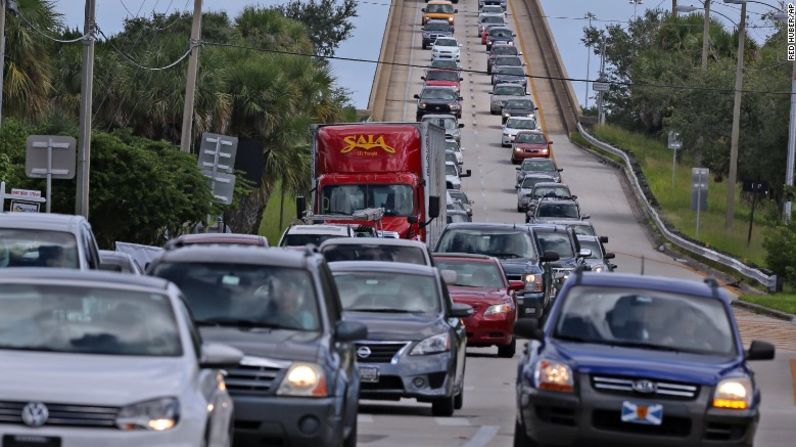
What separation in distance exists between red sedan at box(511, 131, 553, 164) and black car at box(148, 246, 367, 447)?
64242 millimetres

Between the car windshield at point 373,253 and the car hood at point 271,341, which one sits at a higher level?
the car hood at point 271,341

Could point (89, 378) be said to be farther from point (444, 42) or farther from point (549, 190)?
point (444, 42)

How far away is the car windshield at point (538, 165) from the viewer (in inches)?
2867

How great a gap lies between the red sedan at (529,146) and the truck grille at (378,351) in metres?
60.5

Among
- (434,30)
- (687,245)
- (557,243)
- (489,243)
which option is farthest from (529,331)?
(434,30)

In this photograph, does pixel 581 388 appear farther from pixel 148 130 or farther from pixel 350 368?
pixel 148 130

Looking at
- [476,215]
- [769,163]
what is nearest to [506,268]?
[476,215]

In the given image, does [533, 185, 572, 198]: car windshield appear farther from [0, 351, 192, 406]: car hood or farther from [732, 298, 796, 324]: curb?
[0, 351, 192, 406]: car hood

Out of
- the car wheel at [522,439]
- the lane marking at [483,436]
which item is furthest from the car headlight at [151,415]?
the lane marking at [483,436]

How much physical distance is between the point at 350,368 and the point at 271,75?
40347 millimetres

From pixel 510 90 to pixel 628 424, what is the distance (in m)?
80.6

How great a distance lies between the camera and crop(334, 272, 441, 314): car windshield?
19.3 meters

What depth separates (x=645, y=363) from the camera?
14.0 metres

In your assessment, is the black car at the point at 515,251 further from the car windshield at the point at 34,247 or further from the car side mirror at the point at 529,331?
the car side mirror at the point at 529,331
